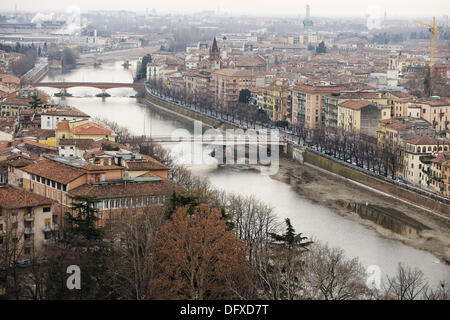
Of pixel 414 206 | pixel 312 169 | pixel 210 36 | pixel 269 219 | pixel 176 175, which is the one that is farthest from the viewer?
pixel 210 36

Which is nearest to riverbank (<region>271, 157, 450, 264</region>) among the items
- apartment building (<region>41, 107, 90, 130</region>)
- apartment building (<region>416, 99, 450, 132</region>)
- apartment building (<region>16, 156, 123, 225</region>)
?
apartment building (<region>416, 99, 450, 132</region>)

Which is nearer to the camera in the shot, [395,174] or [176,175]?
[176,175]

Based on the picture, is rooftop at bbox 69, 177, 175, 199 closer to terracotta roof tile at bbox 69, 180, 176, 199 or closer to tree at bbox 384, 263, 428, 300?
terracotta roof tile at bbox 69, 180, 176, 199

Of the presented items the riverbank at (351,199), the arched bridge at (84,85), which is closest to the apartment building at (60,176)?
the riverbank at (351,199)

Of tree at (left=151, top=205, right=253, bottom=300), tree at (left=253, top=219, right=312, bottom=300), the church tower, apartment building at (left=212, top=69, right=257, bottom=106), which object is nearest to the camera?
tree at (left=253, top=219, right=312, bottom=300)
